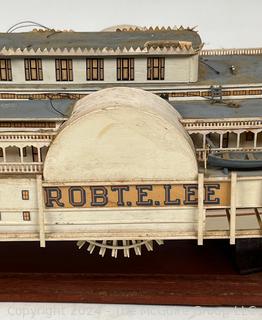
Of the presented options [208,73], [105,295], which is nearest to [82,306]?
[105,295]

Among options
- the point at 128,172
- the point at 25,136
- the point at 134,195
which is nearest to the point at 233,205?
the point at 134,195

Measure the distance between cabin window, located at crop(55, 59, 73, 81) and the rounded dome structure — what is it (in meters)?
5.66

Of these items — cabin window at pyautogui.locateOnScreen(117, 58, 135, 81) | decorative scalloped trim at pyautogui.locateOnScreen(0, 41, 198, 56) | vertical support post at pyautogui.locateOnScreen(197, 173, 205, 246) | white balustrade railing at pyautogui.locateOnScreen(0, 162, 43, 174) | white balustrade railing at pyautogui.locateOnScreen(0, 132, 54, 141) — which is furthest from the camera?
cabin window at pyautogui.locateOnScreen(117, 58, 135, 81)

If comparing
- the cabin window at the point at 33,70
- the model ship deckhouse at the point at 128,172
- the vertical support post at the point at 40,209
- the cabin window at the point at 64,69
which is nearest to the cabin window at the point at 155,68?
the model ship deckhouse at the point at 128,172

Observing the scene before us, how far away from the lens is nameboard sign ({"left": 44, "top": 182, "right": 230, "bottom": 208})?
13.9 metres

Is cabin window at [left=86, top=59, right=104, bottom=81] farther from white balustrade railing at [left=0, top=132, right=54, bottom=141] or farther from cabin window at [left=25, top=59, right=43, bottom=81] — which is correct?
white balustrade railing at [left=0, top=132, right=54, bottom=141]

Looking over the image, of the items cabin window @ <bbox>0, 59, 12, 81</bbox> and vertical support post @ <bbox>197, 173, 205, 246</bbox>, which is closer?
vertical support post @ <bbox>197, 173, 205, 246</bbox>

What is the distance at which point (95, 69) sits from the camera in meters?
19.3

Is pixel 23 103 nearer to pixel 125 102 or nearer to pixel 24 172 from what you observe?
pixel 24 172

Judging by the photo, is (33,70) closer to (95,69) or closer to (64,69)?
(64,69)

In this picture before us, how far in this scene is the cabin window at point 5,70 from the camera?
19.2 m

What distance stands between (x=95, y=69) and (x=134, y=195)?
675 cm

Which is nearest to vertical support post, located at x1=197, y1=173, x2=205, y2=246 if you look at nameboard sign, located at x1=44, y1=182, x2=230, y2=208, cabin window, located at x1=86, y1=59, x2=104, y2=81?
nameboard sign, located at x1=44, y1=182, x2=230, y2=208

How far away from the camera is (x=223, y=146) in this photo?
1755 centimetres
